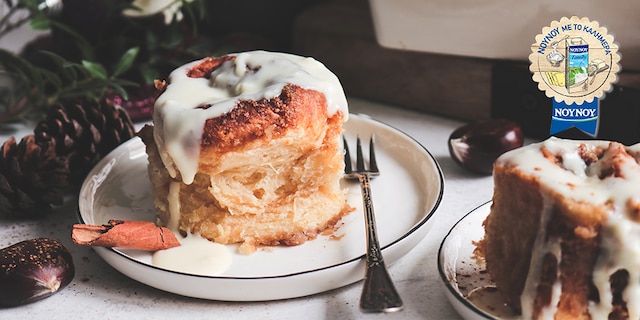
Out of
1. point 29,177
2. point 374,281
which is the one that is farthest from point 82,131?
point 374,281

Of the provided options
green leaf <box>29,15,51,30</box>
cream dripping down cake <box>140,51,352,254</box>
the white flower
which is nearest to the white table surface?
cream dripping down cake <box>140,51,352,254</box>

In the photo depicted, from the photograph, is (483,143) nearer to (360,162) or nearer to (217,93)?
(360,162)

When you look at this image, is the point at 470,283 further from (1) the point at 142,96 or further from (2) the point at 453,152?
(1) the point at 142,96

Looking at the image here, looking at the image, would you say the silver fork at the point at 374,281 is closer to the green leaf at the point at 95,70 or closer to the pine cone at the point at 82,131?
the pine cone at the point at 82,131

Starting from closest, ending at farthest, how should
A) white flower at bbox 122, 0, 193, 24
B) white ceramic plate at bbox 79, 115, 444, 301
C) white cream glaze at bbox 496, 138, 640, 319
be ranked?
white cream glaze at bbox 496, 138, 640, 319, white ceramic plate at bbox 79, 115, 444, 301, white flower at bbox 122, 0, 193, 24

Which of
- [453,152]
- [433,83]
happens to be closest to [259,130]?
[453,152]

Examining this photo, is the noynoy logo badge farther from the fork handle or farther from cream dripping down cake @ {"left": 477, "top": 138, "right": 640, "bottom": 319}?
the fork handle
